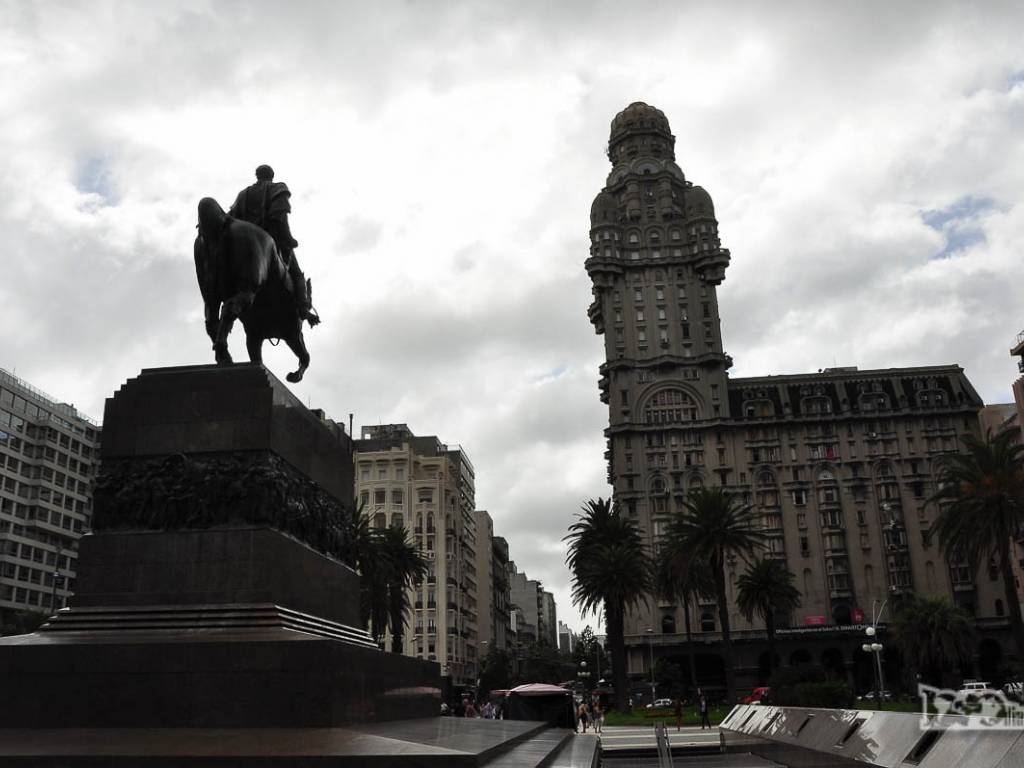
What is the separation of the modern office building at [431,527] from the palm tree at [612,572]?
1177 inches

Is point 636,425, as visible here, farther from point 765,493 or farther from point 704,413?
point 765,493

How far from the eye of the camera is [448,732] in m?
12.2

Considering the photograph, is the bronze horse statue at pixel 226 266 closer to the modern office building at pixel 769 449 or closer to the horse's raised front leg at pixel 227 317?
the horse's raised front leg at pixel 227 317

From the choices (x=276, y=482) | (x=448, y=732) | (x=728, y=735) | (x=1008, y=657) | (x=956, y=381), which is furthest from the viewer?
(x=956, y=381)

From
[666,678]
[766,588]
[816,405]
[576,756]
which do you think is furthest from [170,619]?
[816,405]

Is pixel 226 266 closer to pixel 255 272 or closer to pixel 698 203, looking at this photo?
pixel 255 272

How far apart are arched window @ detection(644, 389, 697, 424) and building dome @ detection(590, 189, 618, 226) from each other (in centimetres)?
2336

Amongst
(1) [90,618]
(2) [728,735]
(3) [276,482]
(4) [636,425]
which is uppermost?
(4) [636,425]

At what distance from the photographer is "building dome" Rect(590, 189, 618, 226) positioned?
357 ft

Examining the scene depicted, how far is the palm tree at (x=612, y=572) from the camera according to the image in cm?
6365

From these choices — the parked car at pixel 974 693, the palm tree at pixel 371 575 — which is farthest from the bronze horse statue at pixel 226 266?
the palm tree at pixel 371 575

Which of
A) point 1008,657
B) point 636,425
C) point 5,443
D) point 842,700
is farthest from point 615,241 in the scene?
point 842,700

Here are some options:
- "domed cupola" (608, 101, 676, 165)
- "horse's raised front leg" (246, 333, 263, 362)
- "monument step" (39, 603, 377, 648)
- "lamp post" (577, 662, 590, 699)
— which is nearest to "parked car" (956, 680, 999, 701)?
"monument step" (39, 603, 377, 648)

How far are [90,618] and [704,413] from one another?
90796 millimetres
